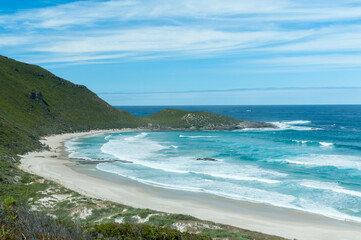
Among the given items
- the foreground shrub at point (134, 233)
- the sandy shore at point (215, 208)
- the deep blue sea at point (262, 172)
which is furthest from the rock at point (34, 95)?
the foreground shrub at point (134, 233)

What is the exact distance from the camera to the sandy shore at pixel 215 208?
1995 cm

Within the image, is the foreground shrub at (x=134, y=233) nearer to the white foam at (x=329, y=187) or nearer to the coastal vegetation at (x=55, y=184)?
the coastal vegetation at (x=55, y=184)

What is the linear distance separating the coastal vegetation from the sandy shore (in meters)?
3.38

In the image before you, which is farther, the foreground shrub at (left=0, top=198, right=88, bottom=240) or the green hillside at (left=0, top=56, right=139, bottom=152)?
the green hillside at (left=0, top=56, right=139, bottom=152)

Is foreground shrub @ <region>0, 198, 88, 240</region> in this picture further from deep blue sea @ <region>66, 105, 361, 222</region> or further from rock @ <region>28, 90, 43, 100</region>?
rock @ <region>28, 90, 43, 100</region>

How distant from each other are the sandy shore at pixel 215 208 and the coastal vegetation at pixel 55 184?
3.38 meters

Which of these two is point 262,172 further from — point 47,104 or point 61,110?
point 61,110

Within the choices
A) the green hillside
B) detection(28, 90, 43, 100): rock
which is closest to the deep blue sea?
the green hillside

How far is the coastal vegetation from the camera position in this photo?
1158 cm

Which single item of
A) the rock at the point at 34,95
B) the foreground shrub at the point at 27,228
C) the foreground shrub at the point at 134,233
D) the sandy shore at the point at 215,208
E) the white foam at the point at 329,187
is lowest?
the sandy shore at the point at 215,208

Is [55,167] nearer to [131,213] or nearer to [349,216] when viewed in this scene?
[131,213]

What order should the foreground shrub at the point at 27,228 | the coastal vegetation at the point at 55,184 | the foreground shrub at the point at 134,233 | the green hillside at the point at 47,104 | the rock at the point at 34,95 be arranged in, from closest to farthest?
the foreground shrub at the point at 27,228 < the coastal vegetation at the point at 55,184 < the foreground shrub at the point at 134,233 < the green hillside at the point at 47,104 < the rock at the point at 34,95

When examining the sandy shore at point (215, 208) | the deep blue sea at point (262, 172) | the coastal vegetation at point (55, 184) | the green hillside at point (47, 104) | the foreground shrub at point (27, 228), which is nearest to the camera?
the foreground shrub at point (27, 228)

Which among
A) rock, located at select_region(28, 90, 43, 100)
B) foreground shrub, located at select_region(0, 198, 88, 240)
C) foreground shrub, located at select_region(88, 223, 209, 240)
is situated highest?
rock, located at select_region(28, 90, 43, 100)
